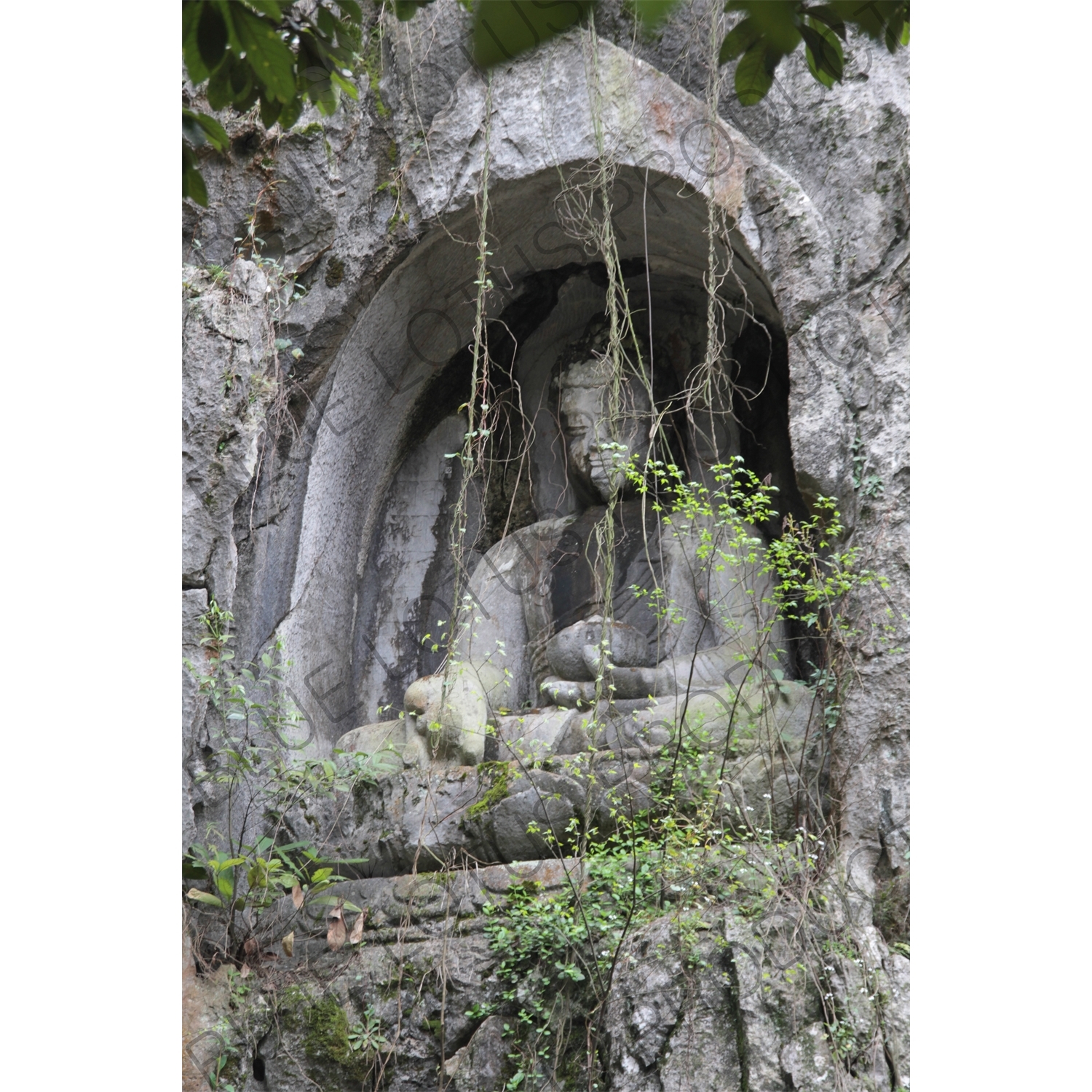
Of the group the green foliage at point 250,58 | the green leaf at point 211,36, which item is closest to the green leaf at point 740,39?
the green foliage at point 250,58

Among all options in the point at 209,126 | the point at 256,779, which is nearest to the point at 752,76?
the point at 209,126

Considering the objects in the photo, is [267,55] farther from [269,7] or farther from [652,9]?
[652,9]

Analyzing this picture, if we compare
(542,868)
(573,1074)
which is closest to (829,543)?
(542,868)

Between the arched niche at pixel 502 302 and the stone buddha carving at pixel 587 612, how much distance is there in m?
0.25

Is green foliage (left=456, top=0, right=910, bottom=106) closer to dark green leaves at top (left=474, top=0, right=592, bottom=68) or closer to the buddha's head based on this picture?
dark green leaves at top (left=474, top=0, right=592, bottom=68)

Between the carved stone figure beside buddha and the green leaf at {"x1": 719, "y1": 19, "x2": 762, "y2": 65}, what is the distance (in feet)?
4.71

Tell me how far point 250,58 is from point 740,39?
940mm

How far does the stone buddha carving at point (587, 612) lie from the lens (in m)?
4.12

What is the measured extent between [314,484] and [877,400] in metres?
2.06

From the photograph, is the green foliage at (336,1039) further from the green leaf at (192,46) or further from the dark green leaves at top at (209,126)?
the green leaf at (192,46)

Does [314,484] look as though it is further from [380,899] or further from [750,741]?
[750,741]

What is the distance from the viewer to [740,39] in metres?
A: 2.36

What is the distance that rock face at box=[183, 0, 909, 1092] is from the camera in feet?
10.8

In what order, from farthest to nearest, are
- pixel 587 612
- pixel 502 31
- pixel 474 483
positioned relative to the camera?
pixel 474 483, pixel 587 612, pixel 502 31
